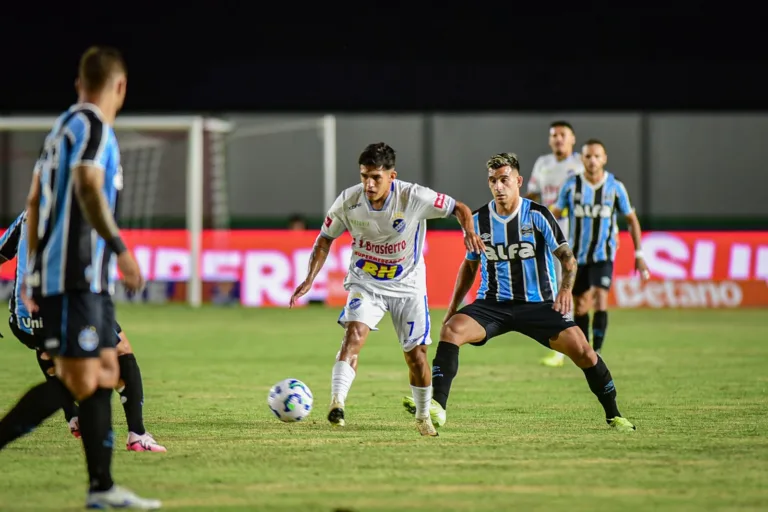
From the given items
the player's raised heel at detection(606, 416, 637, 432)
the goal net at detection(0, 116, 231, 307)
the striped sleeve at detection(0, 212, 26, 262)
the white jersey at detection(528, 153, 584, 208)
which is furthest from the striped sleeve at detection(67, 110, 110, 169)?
the goal net at detection(0, 116, 231, 307)

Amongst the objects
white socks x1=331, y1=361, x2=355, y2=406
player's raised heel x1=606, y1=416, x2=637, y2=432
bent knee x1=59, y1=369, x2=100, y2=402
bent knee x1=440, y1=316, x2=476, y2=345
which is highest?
bent knee x1=59, y1=369, x2=100, y2=402

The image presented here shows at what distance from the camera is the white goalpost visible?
23.0 m

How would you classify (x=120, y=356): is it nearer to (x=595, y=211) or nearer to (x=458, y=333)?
(x=458, y=333)

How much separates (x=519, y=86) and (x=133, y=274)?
2204 centimetres

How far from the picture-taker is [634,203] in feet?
89.0

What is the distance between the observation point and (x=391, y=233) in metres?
8.02

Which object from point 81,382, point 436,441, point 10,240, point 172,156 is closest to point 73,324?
point 81,382

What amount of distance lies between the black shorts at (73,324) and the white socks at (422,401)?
2790mm

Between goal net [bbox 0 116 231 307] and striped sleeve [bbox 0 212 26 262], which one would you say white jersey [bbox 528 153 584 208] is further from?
goal net [bbox 0 116 231 307]

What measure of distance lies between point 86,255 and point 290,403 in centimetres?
288

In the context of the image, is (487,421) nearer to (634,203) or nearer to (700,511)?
(700,511)

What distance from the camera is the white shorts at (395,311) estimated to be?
794cm

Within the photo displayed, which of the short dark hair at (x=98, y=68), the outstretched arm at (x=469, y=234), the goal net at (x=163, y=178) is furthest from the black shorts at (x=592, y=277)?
the goal net at (x=163, y=178)

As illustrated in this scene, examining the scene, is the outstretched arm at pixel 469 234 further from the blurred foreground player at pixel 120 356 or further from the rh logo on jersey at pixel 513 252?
the blurred foreground player at pixel 120 356
